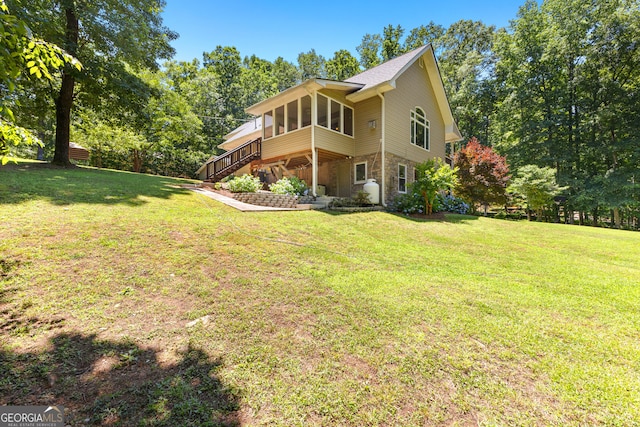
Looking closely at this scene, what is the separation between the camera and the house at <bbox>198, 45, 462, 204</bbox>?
38.2ft

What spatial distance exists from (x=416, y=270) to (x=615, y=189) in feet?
66.4

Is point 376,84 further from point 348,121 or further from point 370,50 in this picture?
point 370,50

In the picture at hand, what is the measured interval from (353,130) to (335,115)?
1.11 meters

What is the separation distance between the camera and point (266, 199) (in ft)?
32.2

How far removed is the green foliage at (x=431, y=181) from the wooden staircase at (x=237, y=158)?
8.29 meters

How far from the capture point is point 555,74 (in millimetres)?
20781

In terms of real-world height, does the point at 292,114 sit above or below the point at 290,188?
above

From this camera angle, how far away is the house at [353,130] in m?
11.6

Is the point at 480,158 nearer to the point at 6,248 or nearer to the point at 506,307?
the point at 506,307

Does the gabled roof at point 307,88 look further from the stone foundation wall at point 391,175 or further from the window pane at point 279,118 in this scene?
the stone foundation wall at point 391,175

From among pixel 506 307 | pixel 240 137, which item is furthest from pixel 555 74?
pixel 506 307

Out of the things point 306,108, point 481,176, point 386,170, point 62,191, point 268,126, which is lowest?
point 62,191

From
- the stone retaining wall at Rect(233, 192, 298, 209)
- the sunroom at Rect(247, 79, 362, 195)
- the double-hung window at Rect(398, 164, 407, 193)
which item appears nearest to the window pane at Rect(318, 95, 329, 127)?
the sunroom at Rect(247, 79, 362, 195)
